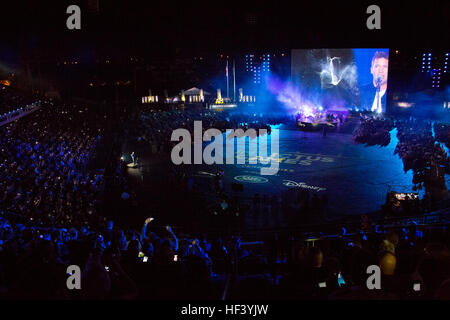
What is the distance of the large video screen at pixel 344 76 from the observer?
38.8 meters

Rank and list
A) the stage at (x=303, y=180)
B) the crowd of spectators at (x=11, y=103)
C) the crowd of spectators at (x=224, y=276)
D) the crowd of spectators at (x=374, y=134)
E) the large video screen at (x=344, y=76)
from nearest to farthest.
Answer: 1. the crowd of spectators at (x=224, y=276)
2. the stage at (x=303, y=180)
3. the crowd of spectators at (x=11, y=103)
4. the crowd of spectators at (x=374, y=134)
5. the large video screen at (x=344, y=76)

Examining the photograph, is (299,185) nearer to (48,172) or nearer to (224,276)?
(48,172)

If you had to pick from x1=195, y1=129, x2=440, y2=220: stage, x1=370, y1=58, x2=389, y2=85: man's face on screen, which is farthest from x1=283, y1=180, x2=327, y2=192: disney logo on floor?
x1=370, y1=58, x2=389, y2=85: man's face on screen

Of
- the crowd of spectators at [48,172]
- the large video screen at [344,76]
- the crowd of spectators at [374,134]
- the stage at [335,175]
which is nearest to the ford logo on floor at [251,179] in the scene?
the stage at [335,175]

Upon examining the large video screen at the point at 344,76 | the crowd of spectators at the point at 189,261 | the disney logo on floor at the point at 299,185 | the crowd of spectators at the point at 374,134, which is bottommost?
the disney logo on floor at the point at 299,185

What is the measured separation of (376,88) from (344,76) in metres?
3.39

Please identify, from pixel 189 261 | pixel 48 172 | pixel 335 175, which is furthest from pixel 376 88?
pixel 189 261

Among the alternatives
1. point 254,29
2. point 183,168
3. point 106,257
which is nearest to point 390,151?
point 183,168

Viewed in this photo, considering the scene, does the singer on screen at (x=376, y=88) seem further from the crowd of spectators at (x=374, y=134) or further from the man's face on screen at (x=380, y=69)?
the crowd of spectators at (x=374, y=134)

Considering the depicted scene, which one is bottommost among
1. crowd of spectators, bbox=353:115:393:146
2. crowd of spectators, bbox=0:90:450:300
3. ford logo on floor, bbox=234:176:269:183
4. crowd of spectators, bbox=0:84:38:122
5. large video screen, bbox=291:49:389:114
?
ford logo on floor, bbox=234:176:269:183

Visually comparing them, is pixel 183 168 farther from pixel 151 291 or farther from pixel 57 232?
pixel 151 291

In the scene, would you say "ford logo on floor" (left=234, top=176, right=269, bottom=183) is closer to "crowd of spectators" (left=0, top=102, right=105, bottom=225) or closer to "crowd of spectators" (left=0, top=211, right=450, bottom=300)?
"crowd of spectators" (left=0, top=102, right=105, bottom=225)

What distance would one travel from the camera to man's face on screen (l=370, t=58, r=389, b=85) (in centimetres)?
3869

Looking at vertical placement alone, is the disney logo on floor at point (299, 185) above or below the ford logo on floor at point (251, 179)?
below
